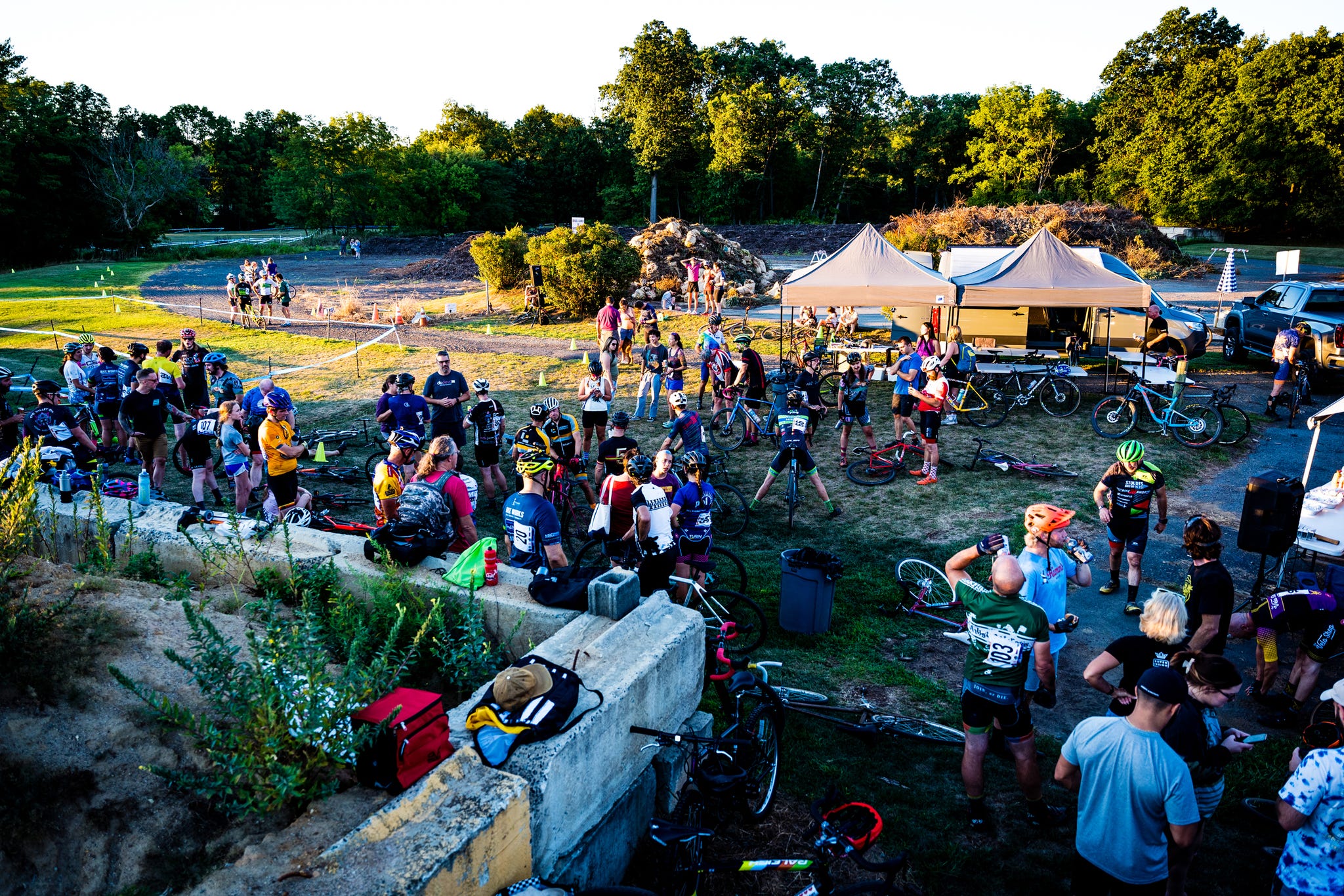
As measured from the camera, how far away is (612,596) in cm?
526

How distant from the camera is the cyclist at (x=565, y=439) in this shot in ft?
32.9

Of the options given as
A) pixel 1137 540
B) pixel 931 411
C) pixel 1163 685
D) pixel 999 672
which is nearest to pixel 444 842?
pixel 1163 685

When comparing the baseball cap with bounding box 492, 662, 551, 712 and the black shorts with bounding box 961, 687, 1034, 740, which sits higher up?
the baseball cap with bounding box 492, 662, 551, 712

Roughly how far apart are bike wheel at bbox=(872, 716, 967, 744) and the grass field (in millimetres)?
82

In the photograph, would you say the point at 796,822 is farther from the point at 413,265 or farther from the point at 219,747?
the point at 413,265

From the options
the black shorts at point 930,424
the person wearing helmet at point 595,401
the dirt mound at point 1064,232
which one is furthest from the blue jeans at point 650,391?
the dirt mound at point 1064,232

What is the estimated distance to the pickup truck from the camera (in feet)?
52.6

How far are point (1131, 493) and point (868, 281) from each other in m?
9.34

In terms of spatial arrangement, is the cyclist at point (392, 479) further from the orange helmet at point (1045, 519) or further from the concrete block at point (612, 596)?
the orange helmet at point (1045, 519)

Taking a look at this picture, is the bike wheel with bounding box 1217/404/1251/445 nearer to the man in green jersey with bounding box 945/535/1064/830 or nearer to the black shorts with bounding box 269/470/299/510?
the man in green jersey with bounding box 945/535/1064/830

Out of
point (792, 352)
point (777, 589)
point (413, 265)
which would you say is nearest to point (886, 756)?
point (777, 589)

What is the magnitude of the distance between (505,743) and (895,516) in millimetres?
7863

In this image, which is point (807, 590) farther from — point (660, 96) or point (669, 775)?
point (660, 96)

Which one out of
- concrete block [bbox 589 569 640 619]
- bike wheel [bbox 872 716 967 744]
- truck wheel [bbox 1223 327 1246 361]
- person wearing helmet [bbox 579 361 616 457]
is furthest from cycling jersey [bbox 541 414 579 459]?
truck wheel [bbox 1223 327 1246 361]
